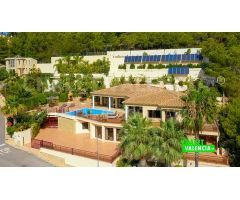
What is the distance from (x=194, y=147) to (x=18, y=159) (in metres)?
7.69

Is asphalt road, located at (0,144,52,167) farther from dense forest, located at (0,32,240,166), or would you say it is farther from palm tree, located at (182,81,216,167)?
palm tree, located at (182,81,216,167)

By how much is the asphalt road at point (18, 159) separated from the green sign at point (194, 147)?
586cm

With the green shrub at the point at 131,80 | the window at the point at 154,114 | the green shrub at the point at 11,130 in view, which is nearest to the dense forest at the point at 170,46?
the green shrub at the point at 131,80

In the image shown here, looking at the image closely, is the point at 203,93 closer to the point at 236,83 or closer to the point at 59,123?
the point at 236,83

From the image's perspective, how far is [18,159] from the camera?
1747 centimetres

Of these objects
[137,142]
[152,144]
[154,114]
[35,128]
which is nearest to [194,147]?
[152,144]

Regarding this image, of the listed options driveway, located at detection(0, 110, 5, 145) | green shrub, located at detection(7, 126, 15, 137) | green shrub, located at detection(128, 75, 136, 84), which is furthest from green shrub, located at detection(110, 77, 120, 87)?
driveway, located at detection(0, 110, 5, 145)

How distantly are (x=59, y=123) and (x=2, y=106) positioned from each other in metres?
3.17

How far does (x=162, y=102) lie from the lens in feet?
59.4

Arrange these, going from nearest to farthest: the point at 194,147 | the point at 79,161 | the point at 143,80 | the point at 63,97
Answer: the point at 194,147
the point at 79,161
the point at 143,80
the point at 63,97

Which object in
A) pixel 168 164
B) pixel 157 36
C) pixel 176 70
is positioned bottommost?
pixel 168 164

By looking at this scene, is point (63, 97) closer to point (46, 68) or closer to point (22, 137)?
point (46, 68)

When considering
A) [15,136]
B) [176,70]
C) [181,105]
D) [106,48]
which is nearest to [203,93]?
[181,105]

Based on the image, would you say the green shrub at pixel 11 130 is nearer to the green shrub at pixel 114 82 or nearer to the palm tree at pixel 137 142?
the green shrub at pixel 114 82
